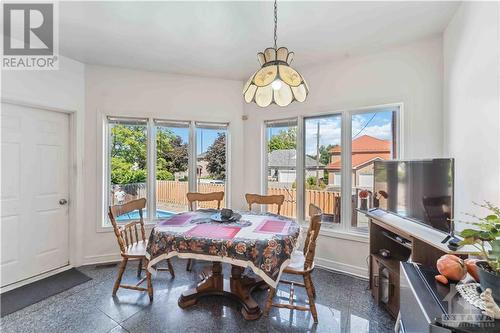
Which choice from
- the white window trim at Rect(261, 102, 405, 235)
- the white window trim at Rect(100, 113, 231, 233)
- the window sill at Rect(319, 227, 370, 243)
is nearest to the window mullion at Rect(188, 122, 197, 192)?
the white window trim at Rect(100, 113, 231, 233)

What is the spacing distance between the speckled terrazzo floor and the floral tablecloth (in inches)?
19.4

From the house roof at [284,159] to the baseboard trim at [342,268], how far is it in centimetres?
128

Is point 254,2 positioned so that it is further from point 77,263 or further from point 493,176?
point 77,263

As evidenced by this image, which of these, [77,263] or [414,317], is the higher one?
[414,317]

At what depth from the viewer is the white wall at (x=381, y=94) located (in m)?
2.58

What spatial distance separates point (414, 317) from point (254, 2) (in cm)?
235

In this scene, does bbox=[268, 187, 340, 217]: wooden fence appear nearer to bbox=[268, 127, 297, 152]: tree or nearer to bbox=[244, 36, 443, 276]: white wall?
bbox=[244, 36, 443, 276]: white wall

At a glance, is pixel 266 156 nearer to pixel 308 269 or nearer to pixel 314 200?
pixel 314 200

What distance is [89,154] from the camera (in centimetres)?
325

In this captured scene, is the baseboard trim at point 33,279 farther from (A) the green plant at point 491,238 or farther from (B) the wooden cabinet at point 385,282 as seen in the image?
(A) the green plant at point 491,238

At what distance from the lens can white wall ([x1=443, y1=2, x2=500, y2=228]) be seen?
1.56m

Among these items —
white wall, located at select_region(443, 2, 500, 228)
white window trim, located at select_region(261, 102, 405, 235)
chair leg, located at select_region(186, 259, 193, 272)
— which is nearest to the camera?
→ white wall, located at select_region(443, 2, 500, 228)

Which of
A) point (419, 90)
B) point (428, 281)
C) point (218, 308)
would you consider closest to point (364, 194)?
point (419, 90)

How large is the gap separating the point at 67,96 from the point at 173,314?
111 inches
